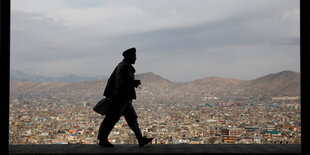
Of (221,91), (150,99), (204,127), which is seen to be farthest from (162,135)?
(221,91)

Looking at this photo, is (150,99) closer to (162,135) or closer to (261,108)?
(261,108)

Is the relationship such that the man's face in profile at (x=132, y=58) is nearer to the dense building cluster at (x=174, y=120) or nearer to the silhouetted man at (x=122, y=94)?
the silhouetted man at (x=122, y=94)

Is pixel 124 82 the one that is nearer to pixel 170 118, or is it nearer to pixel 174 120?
pixel 174 120

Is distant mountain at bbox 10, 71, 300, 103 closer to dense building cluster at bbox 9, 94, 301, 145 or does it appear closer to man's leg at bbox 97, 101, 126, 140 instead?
dense building cluster at bbox 9, 94, 301, 145

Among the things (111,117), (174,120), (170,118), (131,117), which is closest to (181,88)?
(170,118)

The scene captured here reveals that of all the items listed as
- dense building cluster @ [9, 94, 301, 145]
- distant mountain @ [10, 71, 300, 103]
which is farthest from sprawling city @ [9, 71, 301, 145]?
distant mountain @ [10, 71, 300, 103]

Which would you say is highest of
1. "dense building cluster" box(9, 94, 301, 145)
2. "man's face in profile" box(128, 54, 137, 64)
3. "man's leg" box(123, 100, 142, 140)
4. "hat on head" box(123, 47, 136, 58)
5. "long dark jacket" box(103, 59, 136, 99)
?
"hat on head" box(123, 47, 136, 58)
